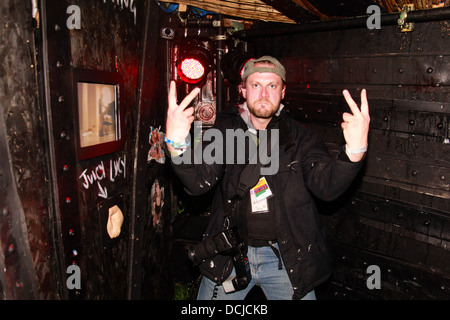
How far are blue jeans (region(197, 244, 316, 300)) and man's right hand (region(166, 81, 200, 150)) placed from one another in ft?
3.71

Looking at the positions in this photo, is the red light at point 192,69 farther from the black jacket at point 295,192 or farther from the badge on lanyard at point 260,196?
the badge on lanyard at point 260,196

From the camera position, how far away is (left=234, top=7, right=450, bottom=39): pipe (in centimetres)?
288

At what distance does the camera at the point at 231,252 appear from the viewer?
269 centimetres

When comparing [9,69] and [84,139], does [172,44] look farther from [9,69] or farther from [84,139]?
[9,69]

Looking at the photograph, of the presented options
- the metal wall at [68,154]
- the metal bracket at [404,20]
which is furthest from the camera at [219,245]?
the metal bracket at [404,20]

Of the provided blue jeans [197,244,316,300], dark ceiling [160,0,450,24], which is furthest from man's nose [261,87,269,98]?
blue jeans [197,244,316,300]

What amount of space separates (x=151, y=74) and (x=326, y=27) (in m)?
1.91

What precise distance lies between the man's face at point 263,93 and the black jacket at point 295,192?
0.42 feet

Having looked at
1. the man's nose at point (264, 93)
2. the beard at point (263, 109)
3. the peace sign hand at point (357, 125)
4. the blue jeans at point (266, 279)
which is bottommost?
the blue jeans at point (266, 279)

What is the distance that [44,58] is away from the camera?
1842 millimetres

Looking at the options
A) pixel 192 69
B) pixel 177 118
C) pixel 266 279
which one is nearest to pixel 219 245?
pixel 266 279

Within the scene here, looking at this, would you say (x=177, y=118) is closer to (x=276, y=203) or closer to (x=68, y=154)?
(x=68, y=154)

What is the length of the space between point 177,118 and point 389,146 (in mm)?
2261

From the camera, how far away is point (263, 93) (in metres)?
2.90
